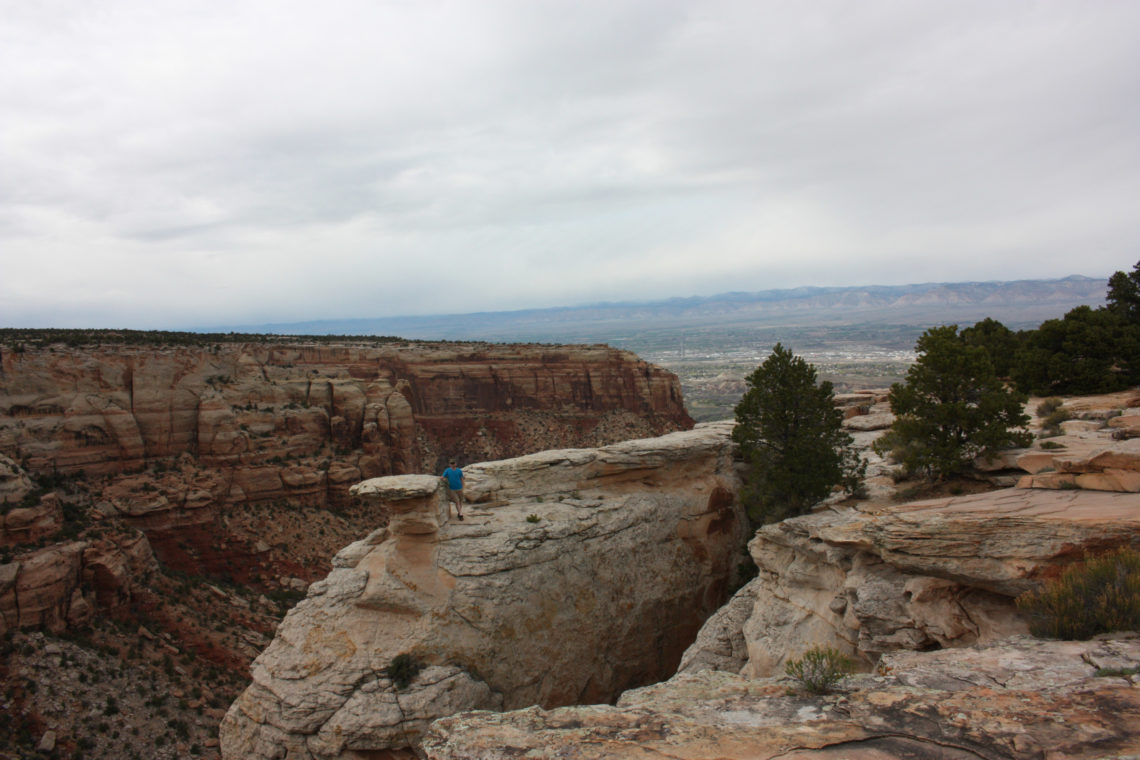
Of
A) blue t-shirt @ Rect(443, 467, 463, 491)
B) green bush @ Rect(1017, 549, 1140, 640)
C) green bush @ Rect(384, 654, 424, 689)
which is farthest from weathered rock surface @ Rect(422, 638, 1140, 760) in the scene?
blue t-shirt @ Rect(443, 467, 463, 491)

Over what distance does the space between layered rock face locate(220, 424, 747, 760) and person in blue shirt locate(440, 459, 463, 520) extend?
54 cm

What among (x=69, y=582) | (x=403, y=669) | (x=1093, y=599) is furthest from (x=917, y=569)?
(x=69, y=582)

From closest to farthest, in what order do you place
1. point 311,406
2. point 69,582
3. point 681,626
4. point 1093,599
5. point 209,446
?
point 1093,599, point 681,626, point 69,582, point 209,446, point 311,406

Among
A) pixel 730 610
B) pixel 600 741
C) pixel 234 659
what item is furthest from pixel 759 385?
pixel 234 659

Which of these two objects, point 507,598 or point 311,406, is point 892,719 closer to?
point 507,598

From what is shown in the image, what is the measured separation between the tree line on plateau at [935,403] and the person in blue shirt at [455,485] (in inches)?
454

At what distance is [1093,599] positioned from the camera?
32.8 ft

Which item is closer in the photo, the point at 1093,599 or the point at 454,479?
the point at 1093,599

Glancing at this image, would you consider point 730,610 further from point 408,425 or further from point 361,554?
point 408,425

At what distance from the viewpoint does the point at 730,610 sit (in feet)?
67.9

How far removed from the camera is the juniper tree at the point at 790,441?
20562mm

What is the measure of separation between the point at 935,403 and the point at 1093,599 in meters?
9.05

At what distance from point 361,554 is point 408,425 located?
28354 mm

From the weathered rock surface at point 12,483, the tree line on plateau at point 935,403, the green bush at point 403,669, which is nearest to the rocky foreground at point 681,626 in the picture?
the green bush at point 403,669
